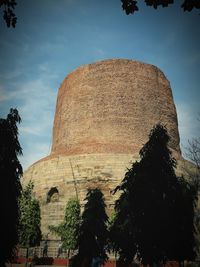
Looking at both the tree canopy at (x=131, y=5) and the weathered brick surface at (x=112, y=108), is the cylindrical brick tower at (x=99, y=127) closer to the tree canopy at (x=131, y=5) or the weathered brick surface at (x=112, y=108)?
the weathered brick surface at (x=112, y=108)

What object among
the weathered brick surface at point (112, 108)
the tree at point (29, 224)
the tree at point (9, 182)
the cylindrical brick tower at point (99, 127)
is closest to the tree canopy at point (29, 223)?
the tree at point (29, 224)

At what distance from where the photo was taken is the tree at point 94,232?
47.1 ft

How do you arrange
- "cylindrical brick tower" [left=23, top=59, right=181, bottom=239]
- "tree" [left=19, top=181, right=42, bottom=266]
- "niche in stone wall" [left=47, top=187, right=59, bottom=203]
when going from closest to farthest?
"tree" [left=19, top=181, right=42, bottom=266] < "cylindrical brick tower" [left=23, top=59, right=181, bottom=239] < "niche in stone wall" [left=47, top=187, right=59, bottom=203]

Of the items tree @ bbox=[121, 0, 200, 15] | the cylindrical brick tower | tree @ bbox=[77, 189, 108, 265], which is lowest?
tree @ bbox=[77, 189, 108, 265]

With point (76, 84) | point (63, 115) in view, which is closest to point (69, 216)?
point (63, 115)

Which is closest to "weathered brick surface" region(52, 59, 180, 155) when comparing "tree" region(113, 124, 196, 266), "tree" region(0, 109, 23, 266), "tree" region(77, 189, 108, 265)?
"tree" region(77, 189, 108, 265)

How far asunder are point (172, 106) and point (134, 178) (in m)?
18.9

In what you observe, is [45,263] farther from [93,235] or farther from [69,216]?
[93,235]

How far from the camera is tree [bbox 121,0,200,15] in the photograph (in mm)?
3318

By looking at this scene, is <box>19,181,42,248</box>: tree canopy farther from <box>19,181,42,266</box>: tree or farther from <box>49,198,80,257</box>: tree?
<box>49,198,80,257</box>: tree

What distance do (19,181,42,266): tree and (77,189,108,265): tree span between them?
437cm

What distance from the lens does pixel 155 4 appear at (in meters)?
3.50

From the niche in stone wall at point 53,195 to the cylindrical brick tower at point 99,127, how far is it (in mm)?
28

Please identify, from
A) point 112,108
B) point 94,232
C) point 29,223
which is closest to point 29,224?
point 29,223
